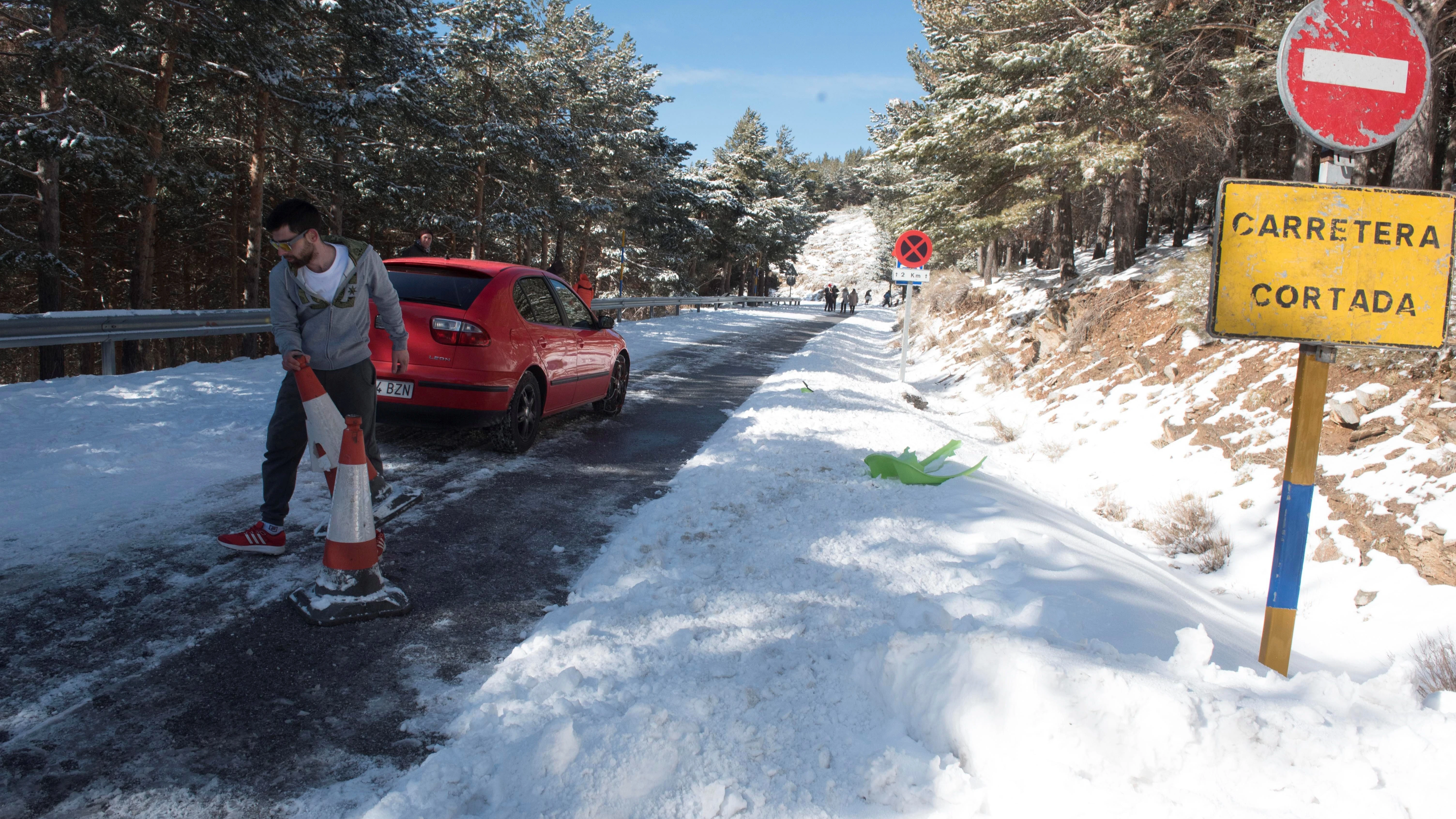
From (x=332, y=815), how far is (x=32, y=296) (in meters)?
30.1

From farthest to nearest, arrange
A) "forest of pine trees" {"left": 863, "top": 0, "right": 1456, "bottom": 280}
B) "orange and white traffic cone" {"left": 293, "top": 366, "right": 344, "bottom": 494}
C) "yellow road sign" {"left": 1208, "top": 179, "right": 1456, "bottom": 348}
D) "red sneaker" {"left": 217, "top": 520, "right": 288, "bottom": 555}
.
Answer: "forest of pine trees" {"left": 863, "top": 0, "right": 1456, "bottom": 280} < "red sneaker" {"left": 217, "top": 520, "right": 288, "bottom": 555} < "orange and white traffic cone" {"left": 293, "top": 366, "right": 344, "bottom": 494} < "yellow road sign" {"left": 1208, "top": 179, "right": 1456, "bottom": 348}

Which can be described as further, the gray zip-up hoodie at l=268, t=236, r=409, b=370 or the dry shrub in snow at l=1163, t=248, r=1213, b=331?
the dry shrub in snow at l=1163, t=248, r=1213, b=331

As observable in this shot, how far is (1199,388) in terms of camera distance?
937 cm

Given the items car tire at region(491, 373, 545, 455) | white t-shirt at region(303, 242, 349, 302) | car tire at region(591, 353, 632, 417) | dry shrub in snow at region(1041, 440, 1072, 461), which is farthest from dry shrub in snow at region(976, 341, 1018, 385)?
white t-shirt at region(303, 242, 349, 302)

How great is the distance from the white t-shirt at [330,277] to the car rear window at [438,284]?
2.11 metres

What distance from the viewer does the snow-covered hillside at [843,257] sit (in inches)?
4665

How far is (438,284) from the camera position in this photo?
662 cm

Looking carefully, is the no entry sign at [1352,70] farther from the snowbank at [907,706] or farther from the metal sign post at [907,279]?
the metal sign post at [907,279]

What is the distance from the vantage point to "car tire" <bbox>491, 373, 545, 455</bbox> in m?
6.76

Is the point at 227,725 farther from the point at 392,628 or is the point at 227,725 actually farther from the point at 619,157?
the point at 619,157

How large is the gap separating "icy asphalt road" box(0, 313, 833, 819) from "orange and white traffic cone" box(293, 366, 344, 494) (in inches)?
23.1

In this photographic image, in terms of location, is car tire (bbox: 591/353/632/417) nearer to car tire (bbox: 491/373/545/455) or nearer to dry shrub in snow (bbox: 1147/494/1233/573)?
car tire (bbox: 491/373/545/455)

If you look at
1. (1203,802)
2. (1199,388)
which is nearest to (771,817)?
(1203,802)

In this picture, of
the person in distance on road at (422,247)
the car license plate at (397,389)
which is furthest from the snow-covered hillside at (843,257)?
the car license plate at (397,389)
